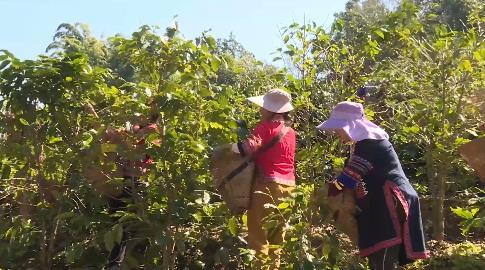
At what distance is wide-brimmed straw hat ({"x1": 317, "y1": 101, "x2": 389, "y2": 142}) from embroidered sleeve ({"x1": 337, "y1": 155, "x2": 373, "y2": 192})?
5.0 inches

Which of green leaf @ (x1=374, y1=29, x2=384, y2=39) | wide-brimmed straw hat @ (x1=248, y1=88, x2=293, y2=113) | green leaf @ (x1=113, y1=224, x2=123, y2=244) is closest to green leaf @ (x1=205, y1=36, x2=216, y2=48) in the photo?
wide-brimmed straw hat @ (x1=248, y1=88, x2=293, y2=113)

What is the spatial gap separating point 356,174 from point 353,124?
0.28 metres

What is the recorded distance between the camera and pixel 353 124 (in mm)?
2982

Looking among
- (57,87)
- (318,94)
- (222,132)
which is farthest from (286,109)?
(57,87)

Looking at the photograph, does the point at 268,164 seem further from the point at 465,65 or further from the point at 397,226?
the point at 465,65

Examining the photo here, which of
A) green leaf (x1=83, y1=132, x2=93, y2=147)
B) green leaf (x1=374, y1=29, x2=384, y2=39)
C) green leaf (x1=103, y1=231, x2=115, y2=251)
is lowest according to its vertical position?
green leaf (x1=103, y1=231, x2=115, y2=251)

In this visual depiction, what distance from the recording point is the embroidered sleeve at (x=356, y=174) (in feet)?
9.44

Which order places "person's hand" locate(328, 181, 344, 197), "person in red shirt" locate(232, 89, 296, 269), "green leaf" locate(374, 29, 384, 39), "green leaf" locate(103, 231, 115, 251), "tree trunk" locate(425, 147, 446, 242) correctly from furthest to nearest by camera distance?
1. "tree trunk" locate(425, 147, 446, 242)
2. "green leaf" locate(374, 29, 384, 39)
3. "person in red shirt" locate(232, 89, 296, 269)
4. "green leaf" locate(103, 231, 115, 251)
5. "person's hand" locate(328, 181, 344, 197)

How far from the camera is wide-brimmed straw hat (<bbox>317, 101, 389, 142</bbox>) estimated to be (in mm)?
2906

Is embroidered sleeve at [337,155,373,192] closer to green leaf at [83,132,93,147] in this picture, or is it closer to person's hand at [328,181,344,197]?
person's hand at [328,181,344,197]

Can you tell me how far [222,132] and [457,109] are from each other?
1.93 m

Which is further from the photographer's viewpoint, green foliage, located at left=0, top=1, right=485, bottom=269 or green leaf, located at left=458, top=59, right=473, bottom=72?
green leaf, located at left=458, top=59, right=473, bottom=72

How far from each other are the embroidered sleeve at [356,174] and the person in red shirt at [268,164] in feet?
1.74

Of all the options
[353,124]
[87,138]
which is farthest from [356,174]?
[87,138]
